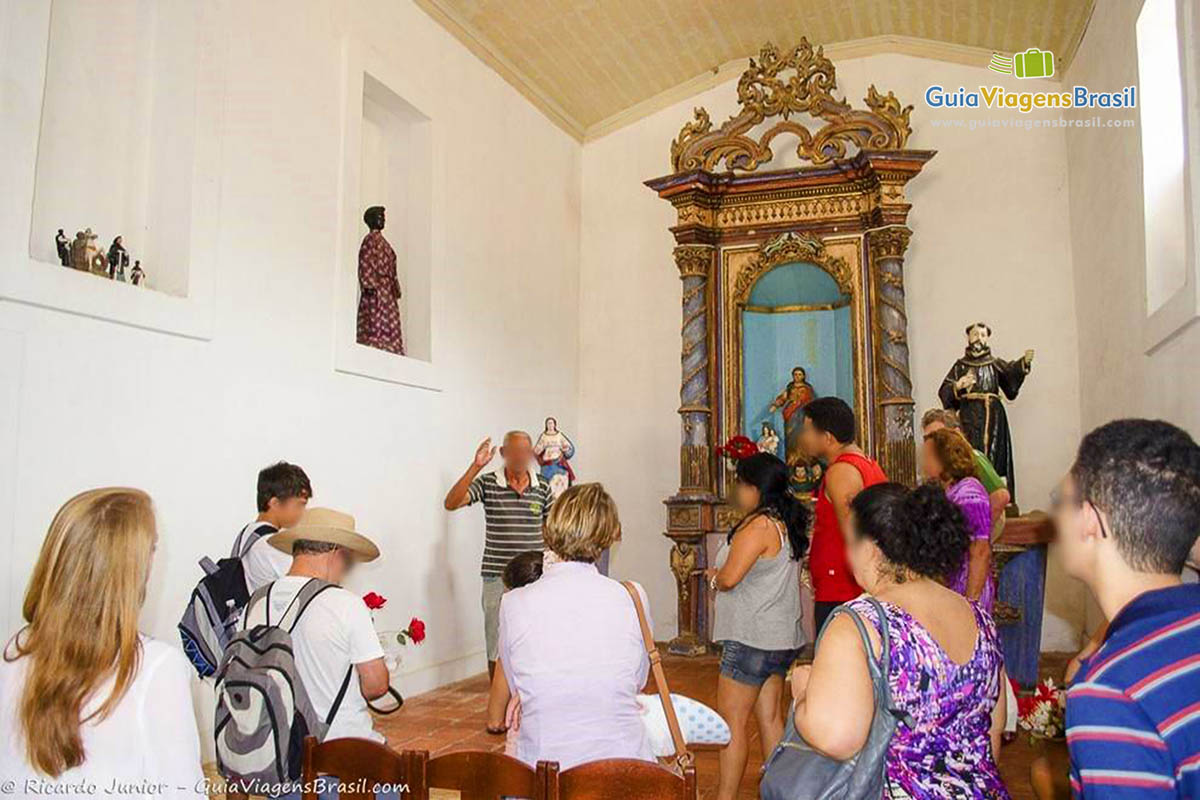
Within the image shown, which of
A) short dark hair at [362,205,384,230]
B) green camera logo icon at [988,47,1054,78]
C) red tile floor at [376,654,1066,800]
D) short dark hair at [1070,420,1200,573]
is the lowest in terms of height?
red tile floor at [376,654,1066,800]

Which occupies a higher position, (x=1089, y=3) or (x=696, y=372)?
(x=1089, y=3)

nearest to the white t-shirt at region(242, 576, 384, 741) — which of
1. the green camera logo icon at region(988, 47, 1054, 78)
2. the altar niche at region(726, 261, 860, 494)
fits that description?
the altar niche at region(726, 261, 860, 494)

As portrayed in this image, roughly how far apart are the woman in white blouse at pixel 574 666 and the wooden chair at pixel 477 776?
32 cm

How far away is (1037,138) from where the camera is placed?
27.3 ft

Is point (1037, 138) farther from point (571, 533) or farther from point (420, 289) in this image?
point (571, 533)

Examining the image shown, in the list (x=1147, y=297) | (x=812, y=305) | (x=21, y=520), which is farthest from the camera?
(x=812, y=305)

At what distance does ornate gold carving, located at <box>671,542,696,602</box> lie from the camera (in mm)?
8109

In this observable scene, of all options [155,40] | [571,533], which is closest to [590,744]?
[571,533]

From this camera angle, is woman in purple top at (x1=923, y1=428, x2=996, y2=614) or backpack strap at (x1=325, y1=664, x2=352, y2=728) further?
woman in purple top at (x1=923, y1=428, x2=996, y2=614)

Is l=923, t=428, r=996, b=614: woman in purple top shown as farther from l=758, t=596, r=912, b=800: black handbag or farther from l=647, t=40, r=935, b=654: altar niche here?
l=647, t=40, r=935, b=654: altar niche

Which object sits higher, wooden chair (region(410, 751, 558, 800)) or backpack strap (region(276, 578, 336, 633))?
backpack strap (region(276, 578, 336, 633))

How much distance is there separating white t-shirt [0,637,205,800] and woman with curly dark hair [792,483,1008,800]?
1159mm

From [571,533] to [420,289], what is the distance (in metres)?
4.84

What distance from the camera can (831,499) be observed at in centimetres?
349
